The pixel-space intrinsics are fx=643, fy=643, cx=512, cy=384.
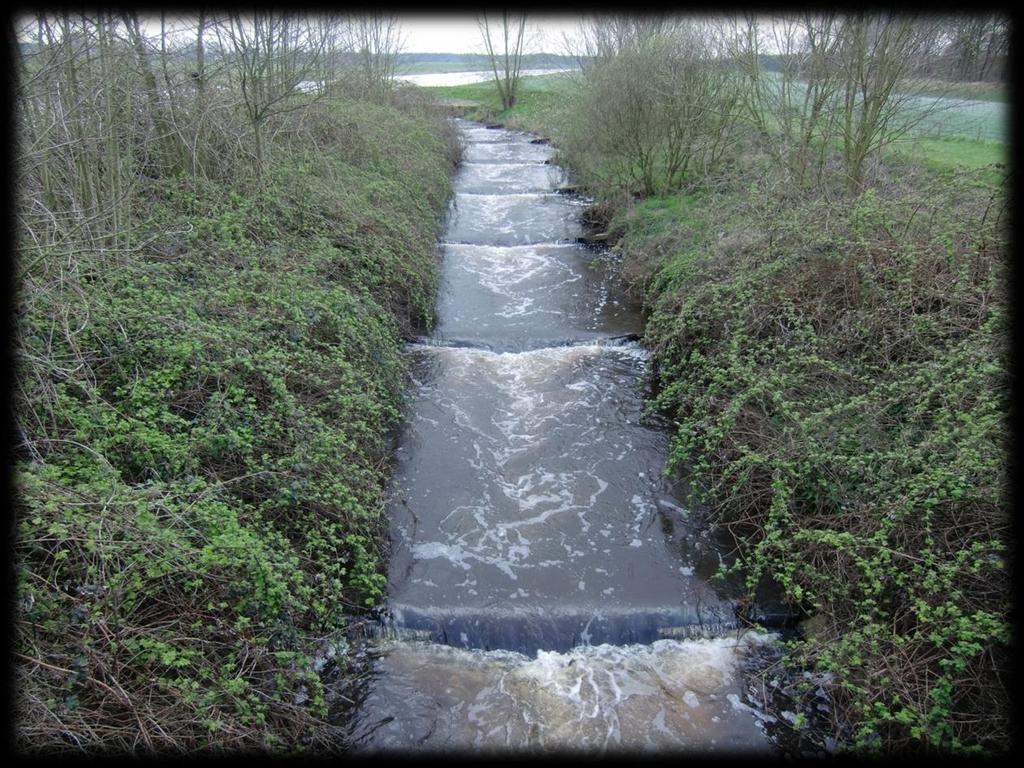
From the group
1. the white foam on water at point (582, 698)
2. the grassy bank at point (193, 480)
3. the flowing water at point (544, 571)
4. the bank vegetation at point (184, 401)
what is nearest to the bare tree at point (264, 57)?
the bank vegetation at point (184, 401)

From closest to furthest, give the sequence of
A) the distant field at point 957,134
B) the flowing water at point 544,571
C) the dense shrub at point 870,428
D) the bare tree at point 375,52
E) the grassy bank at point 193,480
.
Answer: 1. the grassy bank at point 193,480
2. the dense shrub at point 870,428
3. the flowing water at point 544,571
4. the distant field at point 957,134
5. the bare tree at point 375,52

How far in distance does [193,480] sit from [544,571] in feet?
9.89

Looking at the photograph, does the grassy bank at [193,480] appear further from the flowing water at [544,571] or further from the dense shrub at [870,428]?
the dense shrub at [870,428]

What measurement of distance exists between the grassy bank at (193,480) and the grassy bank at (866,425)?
345 cm

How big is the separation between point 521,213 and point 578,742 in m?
14.4

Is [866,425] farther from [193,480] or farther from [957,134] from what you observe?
[957,134]

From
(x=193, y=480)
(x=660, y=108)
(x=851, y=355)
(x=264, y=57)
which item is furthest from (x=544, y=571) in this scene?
(x=660, y=108)

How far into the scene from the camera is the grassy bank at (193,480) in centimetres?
360

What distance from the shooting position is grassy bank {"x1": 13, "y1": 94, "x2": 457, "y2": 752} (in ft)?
11.8

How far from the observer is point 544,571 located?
5812 millimetres

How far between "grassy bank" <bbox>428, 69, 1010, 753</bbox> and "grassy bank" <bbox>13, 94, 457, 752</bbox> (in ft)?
11.3

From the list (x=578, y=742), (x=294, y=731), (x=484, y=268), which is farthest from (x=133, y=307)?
(x=484, y=268)

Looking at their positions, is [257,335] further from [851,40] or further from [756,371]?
[851,40]

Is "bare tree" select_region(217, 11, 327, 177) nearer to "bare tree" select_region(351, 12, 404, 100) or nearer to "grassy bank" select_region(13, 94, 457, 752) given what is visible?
"grassy bank" select_region(13, 94, 457, 752)
